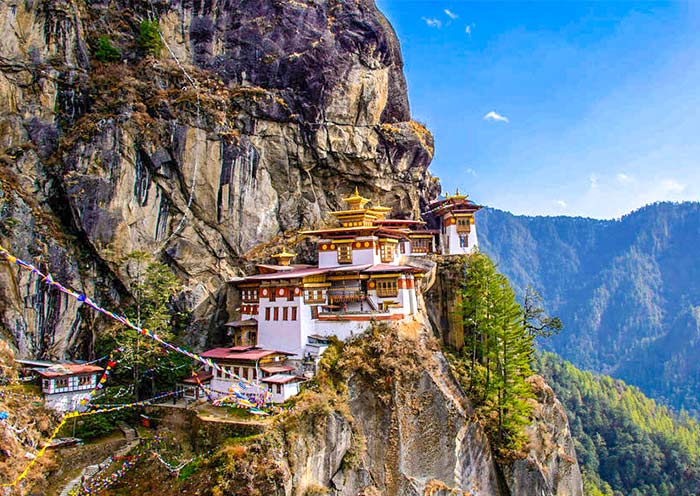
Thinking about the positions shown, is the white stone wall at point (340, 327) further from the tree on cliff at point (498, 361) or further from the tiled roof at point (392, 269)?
the tree on cliff at point (498, 361)

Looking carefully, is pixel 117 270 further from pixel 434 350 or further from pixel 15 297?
pixel 434 350

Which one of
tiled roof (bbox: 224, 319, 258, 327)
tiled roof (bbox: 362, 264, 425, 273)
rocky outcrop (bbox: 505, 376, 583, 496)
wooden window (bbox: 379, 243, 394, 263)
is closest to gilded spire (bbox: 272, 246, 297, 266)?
tiled roof (bbox: 224, 319, 258, 327)

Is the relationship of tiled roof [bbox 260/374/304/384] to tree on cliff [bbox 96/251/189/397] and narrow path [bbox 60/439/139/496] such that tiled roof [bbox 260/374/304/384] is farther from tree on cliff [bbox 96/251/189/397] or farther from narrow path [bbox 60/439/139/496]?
narrow path [bbox 60/439/139/496]

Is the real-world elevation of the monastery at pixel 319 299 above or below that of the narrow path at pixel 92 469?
above

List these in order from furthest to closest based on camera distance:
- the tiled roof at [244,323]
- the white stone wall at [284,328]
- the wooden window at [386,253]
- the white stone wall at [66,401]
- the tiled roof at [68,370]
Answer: the wooden window at [386,253]
the tiled roof at [244,323]
the white stone wall at [284,328]
the tiled roof at [68,370]
the white stone wall at [66,401]

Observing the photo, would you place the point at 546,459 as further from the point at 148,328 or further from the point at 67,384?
the point at 67,384

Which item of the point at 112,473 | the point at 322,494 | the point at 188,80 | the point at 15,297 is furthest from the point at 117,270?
the point at 322,494

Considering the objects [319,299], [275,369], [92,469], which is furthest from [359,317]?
[92,469]

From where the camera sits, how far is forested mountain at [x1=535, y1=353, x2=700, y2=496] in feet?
268

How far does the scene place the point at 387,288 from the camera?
114 ft

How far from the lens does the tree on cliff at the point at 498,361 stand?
33125mm

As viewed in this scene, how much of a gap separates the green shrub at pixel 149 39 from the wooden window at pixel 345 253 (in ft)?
81.1

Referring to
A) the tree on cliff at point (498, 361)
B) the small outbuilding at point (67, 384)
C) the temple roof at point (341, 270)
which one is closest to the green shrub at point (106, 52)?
the temple roof at point (341, 270)

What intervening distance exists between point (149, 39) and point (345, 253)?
87.3ft
